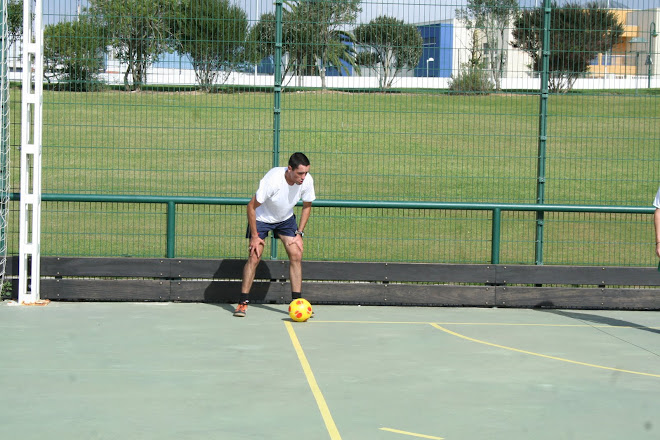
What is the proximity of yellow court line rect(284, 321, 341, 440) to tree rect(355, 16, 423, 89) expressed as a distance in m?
3.44

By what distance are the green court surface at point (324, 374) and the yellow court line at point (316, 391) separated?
0.02 meters

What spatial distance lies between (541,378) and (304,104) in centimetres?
464

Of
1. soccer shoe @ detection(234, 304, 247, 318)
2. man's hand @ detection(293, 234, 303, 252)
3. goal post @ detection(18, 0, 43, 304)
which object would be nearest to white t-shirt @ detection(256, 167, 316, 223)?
man's hand @ detection(293, 234, 303, 252)

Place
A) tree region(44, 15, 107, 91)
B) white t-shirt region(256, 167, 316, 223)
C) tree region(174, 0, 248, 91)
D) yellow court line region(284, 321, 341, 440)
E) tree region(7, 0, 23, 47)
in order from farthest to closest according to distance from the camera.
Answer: tree region(174, 0, 248, 91)
tree region(44, 15, 107, 91)
tree region(7, 0, 23, 47)
white t-shirt region(256, 167, 316, 223)
yellow court line region(284, 321, 341, 440)

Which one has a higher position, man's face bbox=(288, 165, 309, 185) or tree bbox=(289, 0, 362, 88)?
tree bbox=(289, 0, 362, 88)

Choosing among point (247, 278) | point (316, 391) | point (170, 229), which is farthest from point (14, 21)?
point (316, 391)

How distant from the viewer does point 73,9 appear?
1009 cm

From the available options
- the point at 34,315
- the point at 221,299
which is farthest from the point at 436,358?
the point at 34,315

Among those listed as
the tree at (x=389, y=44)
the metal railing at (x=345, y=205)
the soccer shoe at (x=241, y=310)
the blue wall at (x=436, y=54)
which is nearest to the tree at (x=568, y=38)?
the blue wall at (x=436, y=54)

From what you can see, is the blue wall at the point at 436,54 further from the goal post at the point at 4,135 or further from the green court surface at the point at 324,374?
the goal post at the point at 4,135

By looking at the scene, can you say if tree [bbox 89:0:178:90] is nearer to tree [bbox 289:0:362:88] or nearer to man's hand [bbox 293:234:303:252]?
tree [bbox 289:0:362:88]

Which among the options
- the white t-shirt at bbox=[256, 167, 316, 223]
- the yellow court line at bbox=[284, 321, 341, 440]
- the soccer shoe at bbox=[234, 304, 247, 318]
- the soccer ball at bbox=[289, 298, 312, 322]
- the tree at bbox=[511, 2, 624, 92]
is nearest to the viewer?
the yellow court line at bbox=[284, 321, 341, 440]

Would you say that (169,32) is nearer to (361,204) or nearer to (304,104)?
(304,104)

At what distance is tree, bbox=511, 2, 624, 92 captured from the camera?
10.5 meters
